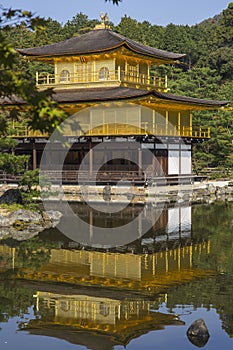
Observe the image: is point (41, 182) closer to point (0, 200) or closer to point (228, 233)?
point (0, 200)

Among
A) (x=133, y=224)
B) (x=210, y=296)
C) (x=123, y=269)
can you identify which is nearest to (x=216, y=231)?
(x=133, y=224)

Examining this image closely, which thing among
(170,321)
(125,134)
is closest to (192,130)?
(125,134)

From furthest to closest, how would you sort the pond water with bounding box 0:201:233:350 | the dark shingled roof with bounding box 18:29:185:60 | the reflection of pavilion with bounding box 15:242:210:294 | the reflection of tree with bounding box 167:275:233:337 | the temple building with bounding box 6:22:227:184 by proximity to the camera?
the dark shingled roof with bounding box 18:29:185:60, the temple building with bounding box 6:22:227:184, the reflection of pavilion with bounding box 15:242:210:294, the reflection of tree with bounding box 167:275:233:337, the pond water with bounding box 0:201:233:350

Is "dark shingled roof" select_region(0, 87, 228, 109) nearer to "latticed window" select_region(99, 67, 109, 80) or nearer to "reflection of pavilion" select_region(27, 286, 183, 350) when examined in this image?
"latticed window" select_region(99, 67, 109, 80)

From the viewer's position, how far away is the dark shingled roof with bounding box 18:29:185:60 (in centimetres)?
3612

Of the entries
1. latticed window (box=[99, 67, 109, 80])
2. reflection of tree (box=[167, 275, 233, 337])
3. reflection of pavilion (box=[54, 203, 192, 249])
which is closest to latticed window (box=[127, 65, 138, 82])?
latticed window (box=[99, 67, 109, 80])

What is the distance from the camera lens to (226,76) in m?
77.9

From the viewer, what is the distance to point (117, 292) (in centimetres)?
1273

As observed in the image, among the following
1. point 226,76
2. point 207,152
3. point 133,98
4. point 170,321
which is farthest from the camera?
point 226,76

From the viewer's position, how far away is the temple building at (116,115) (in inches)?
1316

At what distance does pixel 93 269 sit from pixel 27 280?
76.9 inches

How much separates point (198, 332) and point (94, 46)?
29149 mm

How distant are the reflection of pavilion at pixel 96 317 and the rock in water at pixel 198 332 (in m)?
0.64

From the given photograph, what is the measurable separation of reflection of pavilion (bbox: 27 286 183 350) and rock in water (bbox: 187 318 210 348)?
0.64 m
